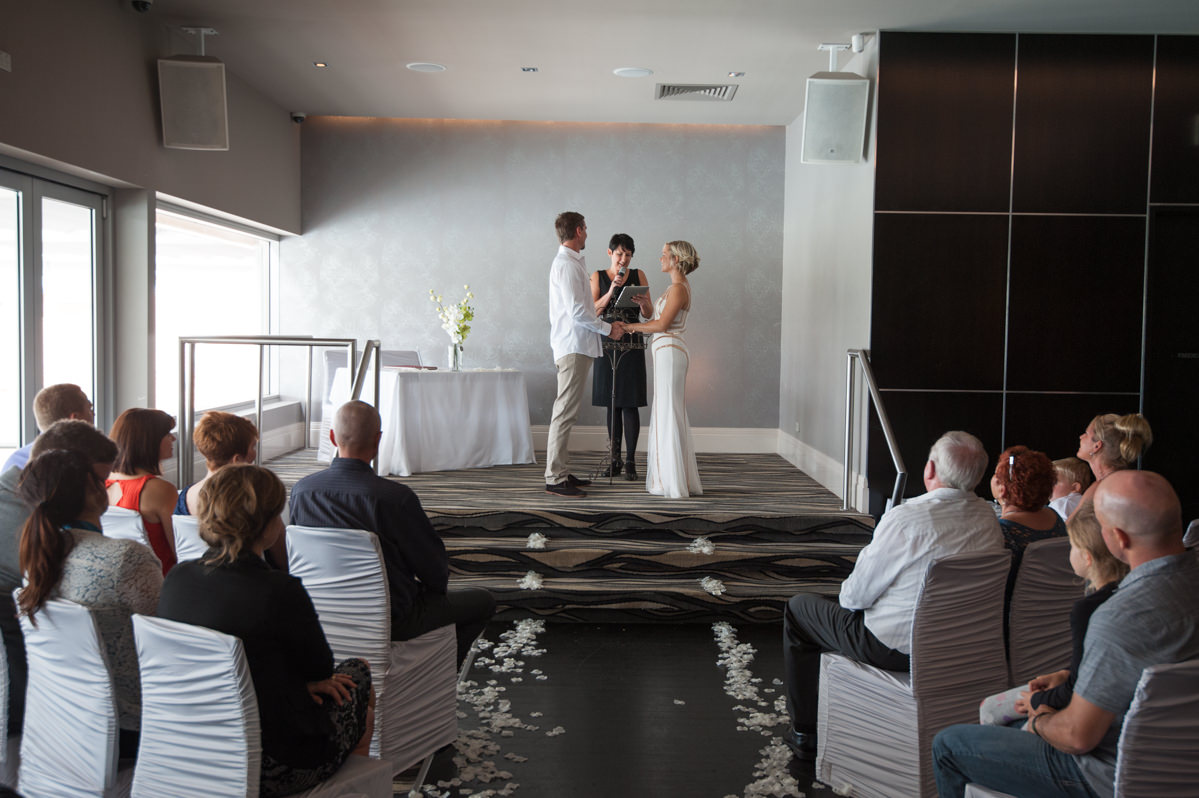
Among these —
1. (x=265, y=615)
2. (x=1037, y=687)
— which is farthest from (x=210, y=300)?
(x=1037, y=687)

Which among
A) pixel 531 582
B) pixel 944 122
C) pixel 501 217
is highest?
pixel 944 122

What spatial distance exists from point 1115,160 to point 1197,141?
492 mm

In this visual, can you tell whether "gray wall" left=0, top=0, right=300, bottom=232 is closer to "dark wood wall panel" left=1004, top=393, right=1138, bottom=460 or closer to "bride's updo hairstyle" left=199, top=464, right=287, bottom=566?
"bride's updo hairstyle" left=199, top=464, right=287, bottom=566

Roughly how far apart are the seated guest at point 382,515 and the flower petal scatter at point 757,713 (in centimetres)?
115

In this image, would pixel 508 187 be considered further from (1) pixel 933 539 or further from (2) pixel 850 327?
(1) pixel 933 539

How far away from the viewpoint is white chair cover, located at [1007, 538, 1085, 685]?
2.69 m

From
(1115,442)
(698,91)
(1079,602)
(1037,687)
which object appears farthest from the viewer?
(698,91)

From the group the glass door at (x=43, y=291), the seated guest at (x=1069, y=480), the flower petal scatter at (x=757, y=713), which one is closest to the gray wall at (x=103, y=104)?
the glass door at (x=43, y=291)

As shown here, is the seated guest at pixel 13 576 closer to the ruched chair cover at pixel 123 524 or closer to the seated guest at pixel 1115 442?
the ruched chair cover at pixel 123 524

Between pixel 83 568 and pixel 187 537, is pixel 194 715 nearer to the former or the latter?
pixel 83 568

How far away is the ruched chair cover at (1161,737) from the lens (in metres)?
1.69

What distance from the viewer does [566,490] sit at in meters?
5.55

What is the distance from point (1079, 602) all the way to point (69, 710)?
221cm

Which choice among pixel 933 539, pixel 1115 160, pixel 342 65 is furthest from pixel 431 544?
pixel 1115 160
